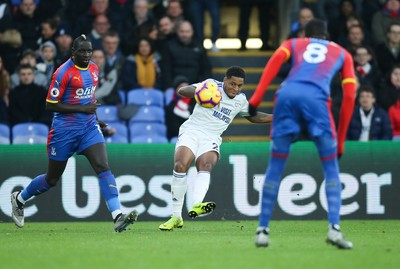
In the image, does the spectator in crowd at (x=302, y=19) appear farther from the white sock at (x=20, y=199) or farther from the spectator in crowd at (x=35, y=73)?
the white sock at (x=20, y=199)

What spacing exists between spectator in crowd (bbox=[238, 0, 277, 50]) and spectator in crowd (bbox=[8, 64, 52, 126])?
525 centimetres

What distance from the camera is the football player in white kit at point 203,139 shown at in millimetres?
14133

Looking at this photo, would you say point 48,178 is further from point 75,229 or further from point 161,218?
point 161,218

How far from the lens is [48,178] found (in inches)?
563

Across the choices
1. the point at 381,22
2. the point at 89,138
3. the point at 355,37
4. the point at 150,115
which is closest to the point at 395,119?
the point at 355,37

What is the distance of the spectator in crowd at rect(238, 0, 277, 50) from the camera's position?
2244cm

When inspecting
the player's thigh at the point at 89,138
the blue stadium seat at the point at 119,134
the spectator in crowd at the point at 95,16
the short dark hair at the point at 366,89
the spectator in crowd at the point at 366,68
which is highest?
the spectator in crowd at the point at 95,16

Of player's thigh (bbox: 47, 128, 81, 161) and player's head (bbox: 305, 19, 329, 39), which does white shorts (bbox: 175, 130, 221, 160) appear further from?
player's head (bbox: 305, 19, 329, 39)

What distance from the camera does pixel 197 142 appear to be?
14.4 metres

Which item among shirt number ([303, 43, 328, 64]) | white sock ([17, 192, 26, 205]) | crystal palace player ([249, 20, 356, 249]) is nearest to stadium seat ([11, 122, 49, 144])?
white sock ([17, 192, 26, 205])

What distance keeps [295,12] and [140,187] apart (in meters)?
6.47

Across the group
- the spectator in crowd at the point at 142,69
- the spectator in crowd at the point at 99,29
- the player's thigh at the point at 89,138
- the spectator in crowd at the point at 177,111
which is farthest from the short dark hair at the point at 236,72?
the spectator in crowd at the point at 99,29

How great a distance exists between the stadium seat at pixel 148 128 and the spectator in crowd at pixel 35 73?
5.97ft

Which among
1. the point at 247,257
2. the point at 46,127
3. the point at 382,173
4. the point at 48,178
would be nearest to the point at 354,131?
the point at 382,173
